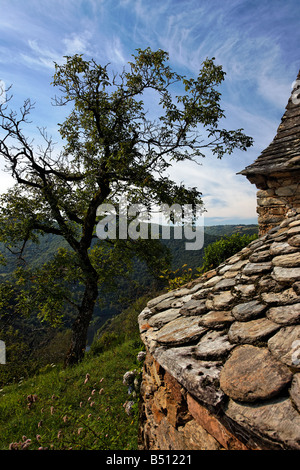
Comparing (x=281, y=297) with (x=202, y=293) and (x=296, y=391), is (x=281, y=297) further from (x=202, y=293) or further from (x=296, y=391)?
(x=202, y=293)

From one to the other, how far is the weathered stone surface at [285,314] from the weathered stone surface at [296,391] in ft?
1.27

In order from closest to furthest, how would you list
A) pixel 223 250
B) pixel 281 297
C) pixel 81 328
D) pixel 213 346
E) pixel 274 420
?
pixel 274 420 < pixel 213 346 < pixel 281 297 < pixel 223 250 < pixel 81 328

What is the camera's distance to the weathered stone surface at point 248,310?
1719mm

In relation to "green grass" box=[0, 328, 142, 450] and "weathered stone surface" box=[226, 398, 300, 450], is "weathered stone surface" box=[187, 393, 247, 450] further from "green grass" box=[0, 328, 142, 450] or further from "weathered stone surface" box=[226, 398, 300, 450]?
"green grass" box=[0, 328, 142, 450]

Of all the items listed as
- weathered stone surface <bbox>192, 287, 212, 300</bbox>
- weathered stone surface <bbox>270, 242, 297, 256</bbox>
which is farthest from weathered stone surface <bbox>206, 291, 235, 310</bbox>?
weathered stone surface <bbox>270, 242, 297, 256</bbox>

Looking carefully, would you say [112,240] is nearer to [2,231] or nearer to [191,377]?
[2,231]

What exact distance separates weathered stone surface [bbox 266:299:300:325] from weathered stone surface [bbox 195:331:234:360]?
14.2 inches


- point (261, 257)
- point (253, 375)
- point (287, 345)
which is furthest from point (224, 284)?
point (253, 375)

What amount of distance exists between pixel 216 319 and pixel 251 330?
38cm

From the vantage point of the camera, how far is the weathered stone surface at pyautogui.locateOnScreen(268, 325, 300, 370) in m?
1.22

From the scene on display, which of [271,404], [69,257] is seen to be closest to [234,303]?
[271,404]

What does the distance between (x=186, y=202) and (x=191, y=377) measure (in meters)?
6.86

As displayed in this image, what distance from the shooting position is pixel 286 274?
196 centimetres

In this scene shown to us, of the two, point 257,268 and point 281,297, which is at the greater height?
point 257,268
